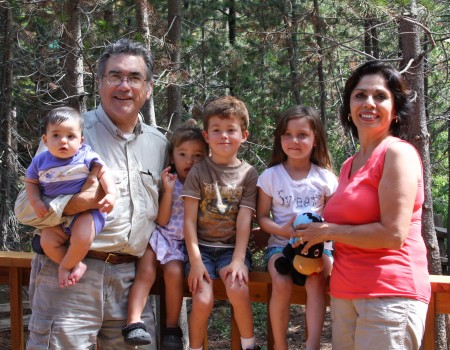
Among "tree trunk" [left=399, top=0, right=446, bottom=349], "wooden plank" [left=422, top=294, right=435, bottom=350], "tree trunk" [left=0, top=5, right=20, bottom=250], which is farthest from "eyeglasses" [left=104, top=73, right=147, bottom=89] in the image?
"tree trunk" [left=0, top=5, right=20, bottom=250]

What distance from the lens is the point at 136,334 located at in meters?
2.77

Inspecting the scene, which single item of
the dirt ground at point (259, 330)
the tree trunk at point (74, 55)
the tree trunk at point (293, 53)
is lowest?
the dirt ground at point (259, 330)

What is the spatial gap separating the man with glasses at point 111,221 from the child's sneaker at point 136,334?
0.13 meters

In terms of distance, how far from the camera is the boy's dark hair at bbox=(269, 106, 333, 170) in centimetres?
292

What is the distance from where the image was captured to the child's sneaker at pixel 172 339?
9.23ft

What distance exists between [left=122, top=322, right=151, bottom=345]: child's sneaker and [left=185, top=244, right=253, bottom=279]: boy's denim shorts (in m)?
0.36

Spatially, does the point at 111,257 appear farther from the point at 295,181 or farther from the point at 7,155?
the point at 7,155

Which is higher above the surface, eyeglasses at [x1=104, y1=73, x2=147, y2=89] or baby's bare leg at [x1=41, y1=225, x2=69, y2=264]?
eyeglasses at [x1=104, y1=73, x2=147, y2=89]

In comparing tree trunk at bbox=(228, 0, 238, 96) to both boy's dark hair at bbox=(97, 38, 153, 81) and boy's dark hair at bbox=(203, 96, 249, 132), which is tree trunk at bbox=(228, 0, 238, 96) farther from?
boy's dark hair at bbox=(203, 96, 249, 132)

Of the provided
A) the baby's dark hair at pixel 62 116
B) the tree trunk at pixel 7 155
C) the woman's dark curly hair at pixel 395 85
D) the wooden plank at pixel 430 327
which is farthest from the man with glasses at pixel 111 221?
the tree trunk at pixel 7 155

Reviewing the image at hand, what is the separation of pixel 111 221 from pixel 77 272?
30 centimetres

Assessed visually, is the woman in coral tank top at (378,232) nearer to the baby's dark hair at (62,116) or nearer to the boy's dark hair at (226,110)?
the boy's dark hair at (226,110)

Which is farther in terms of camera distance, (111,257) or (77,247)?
(111,257)

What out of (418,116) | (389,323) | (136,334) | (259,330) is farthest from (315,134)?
(259,330)
